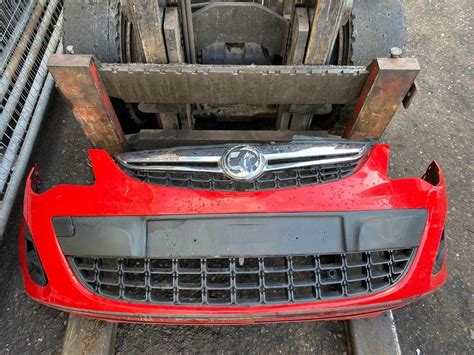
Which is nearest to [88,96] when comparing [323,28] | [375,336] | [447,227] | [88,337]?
[323,28]

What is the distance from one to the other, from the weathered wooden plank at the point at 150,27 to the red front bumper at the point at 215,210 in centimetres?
50

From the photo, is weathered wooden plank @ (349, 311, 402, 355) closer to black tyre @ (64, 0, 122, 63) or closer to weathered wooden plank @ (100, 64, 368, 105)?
weathered wooden plank @ (100, 64, 368, 105)

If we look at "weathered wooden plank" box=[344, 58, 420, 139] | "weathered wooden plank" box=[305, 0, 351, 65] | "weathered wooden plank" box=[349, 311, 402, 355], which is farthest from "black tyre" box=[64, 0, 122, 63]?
"weathered wooden plank" box=[349, 311, 402, 355]

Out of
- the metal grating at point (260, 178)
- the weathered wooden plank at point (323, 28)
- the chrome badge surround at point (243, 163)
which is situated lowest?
the metal grating at point (260, 178)

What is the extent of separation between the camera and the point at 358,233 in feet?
5.17

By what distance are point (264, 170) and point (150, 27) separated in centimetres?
75

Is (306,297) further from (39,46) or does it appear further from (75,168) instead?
(39,46)

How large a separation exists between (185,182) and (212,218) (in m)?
0.23

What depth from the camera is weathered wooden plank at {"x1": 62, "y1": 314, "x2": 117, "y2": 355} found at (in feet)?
6.25

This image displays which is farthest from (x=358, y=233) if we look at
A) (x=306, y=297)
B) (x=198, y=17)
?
(x=198, y=17)

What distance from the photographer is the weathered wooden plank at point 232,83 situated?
5.39 ft

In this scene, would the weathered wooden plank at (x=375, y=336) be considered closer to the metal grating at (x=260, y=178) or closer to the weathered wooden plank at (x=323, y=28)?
the metal grating at (x=260, y=178)

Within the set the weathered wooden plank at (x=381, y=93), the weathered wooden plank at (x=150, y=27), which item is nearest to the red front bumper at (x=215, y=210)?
the weathered wooden plank at (x=381, y=93)

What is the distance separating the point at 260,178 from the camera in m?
1.71
